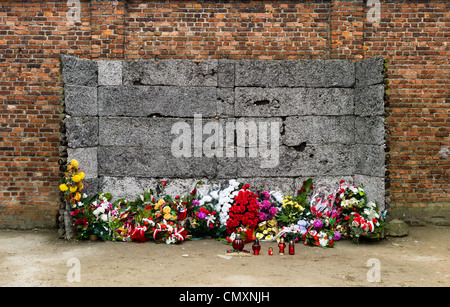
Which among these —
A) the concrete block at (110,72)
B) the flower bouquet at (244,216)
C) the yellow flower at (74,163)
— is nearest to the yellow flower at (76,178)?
the yellow flower at (74,163)

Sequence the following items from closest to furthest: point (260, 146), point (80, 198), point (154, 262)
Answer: point (154, 262) < point (80, 198) < point (260, 146)

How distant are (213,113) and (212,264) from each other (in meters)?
2.58

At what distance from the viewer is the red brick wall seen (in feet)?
22.4

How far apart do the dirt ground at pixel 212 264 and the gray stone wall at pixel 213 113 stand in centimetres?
118

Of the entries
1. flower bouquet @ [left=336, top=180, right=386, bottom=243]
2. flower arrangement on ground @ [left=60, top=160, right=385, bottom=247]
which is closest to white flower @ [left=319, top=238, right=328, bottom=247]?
flower arrangement on ground @ [left=60, top=160, right=385, bottom=247]

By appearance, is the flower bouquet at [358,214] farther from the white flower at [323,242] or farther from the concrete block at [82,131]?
the concrete block at [82,131]

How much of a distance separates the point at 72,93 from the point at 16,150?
1608mm

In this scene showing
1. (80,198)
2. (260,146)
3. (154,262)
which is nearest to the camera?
(154,262)

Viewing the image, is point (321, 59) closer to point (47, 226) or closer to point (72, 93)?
point (72, 93)

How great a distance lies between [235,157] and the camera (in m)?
6.62

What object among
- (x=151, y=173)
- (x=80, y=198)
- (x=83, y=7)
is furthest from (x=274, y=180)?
(x=83, y=7)

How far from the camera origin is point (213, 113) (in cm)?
661

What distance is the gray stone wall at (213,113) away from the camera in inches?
259

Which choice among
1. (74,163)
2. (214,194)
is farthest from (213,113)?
(74,163)
